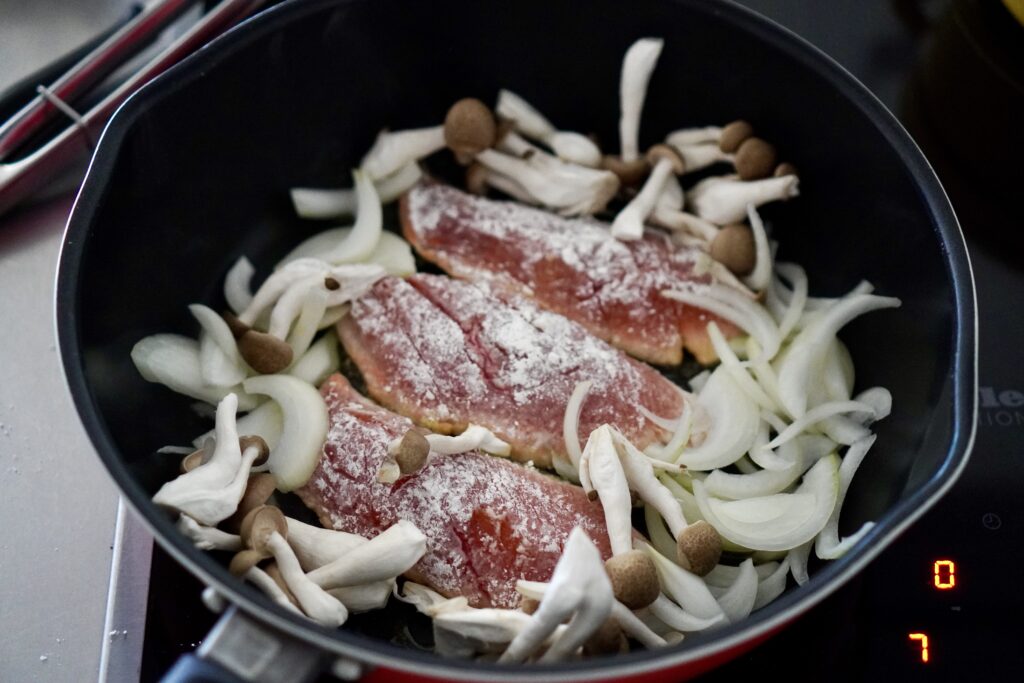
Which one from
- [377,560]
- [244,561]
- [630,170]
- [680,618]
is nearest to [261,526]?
[244,561]

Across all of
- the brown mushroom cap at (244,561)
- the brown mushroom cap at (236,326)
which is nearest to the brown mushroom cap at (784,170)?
the brown mushroom cap at (236,326)

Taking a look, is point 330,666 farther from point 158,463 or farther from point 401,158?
point 401,158

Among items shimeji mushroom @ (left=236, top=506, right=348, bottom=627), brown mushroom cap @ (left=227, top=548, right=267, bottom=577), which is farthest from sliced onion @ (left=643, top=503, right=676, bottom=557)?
brown mushroom cap @ (left=227, top=548, right=267, bottom=577)

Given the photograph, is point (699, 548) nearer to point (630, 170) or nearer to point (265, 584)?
point (265, 584)

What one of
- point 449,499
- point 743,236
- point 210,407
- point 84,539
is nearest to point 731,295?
point 743,236

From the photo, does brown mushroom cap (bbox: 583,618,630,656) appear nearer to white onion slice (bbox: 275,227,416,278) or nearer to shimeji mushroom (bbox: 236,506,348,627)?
shimeji mushroom (bbox: 236,506,348,627)

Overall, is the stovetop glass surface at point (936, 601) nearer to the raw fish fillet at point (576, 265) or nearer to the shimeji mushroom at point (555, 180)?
the raw fish fillet at point (576, 265)
